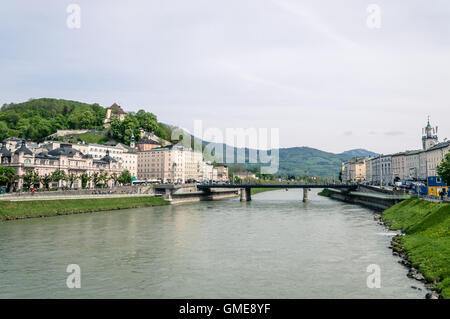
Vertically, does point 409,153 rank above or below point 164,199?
above

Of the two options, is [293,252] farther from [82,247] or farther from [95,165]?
[95,165]

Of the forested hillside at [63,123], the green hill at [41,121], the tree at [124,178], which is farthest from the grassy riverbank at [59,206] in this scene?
the green hill at [41,121]

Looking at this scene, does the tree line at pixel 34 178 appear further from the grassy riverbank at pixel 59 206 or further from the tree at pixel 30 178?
the grassy riverbank at pixel 59 206

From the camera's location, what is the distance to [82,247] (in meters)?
32.3

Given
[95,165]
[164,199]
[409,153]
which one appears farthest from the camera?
[409,153]

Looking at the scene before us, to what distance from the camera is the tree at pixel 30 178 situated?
7756cm

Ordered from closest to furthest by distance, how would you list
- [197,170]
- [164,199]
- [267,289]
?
1. [267,289]
2. [164,199]
3. [197,170]

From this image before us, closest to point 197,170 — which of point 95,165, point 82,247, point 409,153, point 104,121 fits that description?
point 104,121

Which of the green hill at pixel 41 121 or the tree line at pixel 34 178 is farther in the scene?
the green hill at pixel 41 121

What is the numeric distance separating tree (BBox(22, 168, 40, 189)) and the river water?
37366mm

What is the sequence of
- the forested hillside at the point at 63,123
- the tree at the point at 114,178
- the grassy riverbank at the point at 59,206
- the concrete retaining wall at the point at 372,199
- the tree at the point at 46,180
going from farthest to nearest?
the forested hillside at the point at 63,123 → the tree at the point at 114,178 → the tree at the point at 46,180 → the concrete retaining wall at the point at 372,199 → the grassy riverbank at the point at 59,206

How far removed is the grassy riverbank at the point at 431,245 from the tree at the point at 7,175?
70048mm

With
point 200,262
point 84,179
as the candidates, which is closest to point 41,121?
point 84,179
